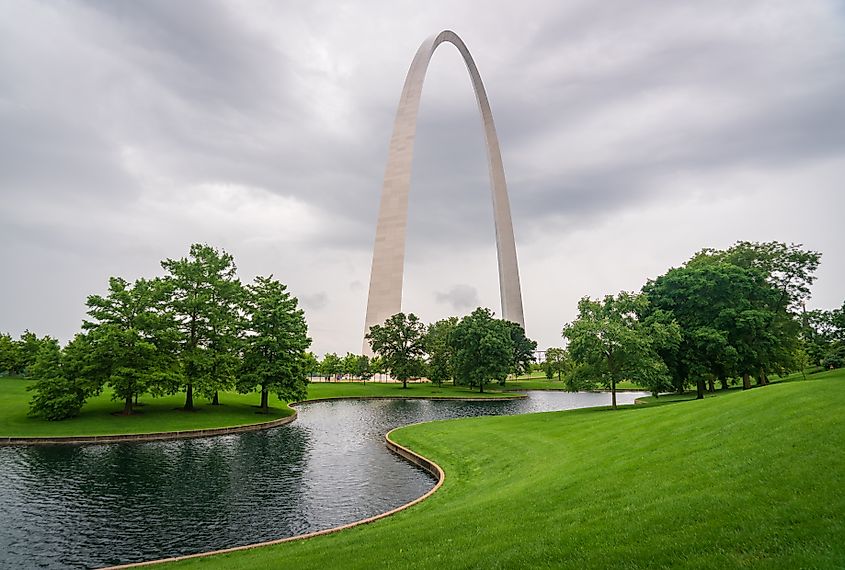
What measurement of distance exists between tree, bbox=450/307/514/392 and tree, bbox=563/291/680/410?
95.6 feet

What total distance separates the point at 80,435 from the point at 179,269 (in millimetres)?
13255

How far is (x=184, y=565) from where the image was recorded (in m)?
9.99

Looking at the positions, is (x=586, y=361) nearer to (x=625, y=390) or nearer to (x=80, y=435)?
(x=80, y=435)

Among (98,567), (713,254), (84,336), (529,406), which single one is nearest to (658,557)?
(98,567)

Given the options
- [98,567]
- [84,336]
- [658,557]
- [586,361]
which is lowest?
[98,567]

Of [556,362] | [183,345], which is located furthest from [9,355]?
[556,362]

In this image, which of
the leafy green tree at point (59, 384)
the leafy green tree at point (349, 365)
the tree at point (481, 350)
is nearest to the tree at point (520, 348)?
the tree at point (481, 350)

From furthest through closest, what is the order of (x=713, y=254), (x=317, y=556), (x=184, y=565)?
(x=713, y=254) → (x=184, y=565) → (x=317, y=556)

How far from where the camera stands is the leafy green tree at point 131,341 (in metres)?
29.9

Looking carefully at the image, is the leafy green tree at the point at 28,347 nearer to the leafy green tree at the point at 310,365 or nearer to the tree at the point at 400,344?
the leafy green tree at the point at 310,365

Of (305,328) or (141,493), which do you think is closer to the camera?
(141,493)

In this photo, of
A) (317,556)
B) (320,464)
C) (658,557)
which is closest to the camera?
(658,557)

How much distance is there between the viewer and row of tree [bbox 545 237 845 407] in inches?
1102

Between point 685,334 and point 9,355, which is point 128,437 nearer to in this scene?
point 685,334
